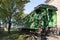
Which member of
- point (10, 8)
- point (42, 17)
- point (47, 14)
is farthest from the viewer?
point (10, 8)

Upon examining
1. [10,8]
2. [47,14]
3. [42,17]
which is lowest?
[42,17]

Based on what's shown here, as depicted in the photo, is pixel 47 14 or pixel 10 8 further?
pixel 10 8

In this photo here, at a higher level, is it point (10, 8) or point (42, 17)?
point (10, 8)

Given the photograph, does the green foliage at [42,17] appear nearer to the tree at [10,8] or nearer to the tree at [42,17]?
the tree at [42,17]

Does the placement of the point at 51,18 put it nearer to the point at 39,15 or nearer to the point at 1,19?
the point at 39,15

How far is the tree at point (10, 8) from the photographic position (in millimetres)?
33594

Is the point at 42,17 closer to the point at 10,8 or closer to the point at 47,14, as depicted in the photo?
the point at 47,14

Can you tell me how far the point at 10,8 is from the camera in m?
34.6

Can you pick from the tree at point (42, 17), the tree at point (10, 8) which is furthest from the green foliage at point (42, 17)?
the tree at point (10, 8)

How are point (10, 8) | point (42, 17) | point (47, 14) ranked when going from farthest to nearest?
point (10, 8) < point (47, 14) < point (42, 17)

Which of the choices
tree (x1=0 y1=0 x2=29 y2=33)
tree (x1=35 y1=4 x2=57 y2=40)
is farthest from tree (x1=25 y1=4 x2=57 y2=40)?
tree (x1=0 y1=0 x2=29 y2=33)

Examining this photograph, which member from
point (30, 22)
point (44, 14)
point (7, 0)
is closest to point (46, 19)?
point (44, 14)

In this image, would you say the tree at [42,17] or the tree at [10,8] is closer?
the tree at [42,17]

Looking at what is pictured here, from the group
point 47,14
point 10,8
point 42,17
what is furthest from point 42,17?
point 10,8
